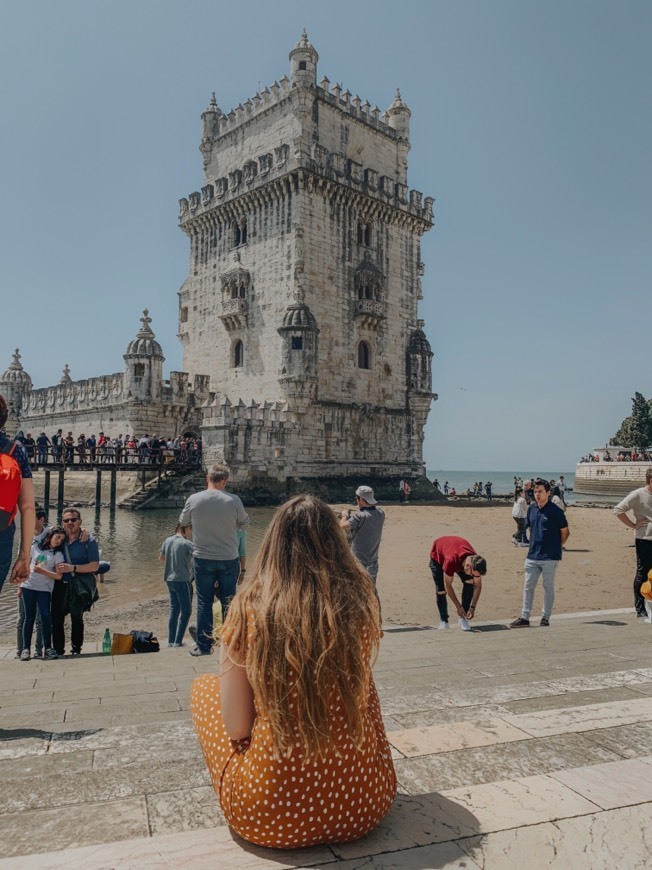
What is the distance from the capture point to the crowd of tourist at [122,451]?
30734 mm

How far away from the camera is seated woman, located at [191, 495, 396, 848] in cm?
250

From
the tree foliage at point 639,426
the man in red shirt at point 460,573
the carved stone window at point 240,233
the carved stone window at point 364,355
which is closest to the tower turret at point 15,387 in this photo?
the carved stone window at point 240,233

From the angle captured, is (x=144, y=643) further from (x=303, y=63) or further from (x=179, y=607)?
(x=303, y=63)

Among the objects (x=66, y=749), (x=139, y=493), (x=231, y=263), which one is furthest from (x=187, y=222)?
(x=66, y=749)

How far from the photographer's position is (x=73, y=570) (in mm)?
7234

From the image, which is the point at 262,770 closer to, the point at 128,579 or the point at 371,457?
the point at 128,579

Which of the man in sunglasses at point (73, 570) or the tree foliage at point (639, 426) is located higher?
the tree foliage at point (639, 426)

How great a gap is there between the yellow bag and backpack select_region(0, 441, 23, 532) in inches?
154

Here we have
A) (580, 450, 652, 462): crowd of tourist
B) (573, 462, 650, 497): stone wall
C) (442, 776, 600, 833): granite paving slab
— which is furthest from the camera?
(580, 450, 652, 462): crowd of tourist

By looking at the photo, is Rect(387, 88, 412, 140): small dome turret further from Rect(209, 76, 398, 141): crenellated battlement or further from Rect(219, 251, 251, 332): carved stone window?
Rect(219, 251, 251, 332): carved stone window

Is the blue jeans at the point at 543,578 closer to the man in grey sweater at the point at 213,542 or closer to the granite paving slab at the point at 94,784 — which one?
the man in grey sweater at the point at 213,542

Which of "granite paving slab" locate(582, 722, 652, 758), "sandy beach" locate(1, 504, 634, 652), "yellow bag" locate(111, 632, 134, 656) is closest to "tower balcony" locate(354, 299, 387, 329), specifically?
"sandy beach" locate(1, 504, 634, 652)

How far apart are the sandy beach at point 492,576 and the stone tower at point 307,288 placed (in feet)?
30.8

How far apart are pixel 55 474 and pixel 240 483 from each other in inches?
806
